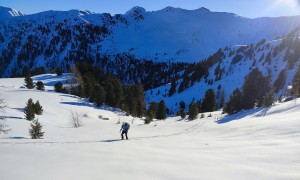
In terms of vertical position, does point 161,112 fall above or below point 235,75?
below

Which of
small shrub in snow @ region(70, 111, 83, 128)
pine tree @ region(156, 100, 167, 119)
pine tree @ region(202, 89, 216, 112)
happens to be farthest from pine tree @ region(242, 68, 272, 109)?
small shrub in snow @ region(70, 111, 83, 128)

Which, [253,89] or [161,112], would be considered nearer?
[253,89]

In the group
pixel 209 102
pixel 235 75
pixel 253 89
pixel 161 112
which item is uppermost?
pixel 253 89

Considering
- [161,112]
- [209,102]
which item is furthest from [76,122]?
[209,102]

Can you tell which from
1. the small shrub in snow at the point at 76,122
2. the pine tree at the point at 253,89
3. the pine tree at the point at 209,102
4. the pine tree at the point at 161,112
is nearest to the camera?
the small shrub in snow at the point at 76,122

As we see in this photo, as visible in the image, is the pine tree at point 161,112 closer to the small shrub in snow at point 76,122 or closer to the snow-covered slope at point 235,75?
the small shrub in snow at point 76,122

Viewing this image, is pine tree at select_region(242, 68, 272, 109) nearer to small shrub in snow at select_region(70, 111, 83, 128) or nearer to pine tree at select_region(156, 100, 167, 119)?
pine tree at select_region(156, 100, 167, 119)

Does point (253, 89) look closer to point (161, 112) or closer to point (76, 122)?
point (161, 112)

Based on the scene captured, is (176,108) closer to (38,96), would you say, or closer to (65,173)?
(38,96)

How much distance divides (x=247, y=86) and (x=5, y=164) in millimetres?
60905

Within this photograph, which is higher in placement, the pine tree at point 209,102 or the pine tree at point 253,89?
the pine tree at point 253,89

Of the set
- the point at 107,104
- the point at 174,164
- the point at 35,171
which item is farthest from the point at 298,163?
the point at 107,104

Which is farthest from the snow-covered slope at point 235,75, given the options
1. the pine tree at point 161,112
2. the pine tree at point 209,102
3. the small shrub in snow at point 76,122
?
the small shrub in snow at point 76,122

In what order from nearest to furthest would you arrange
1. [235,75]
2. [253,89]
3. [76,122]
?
1. [76,122]
2. [253,89]
3. [235,75]
